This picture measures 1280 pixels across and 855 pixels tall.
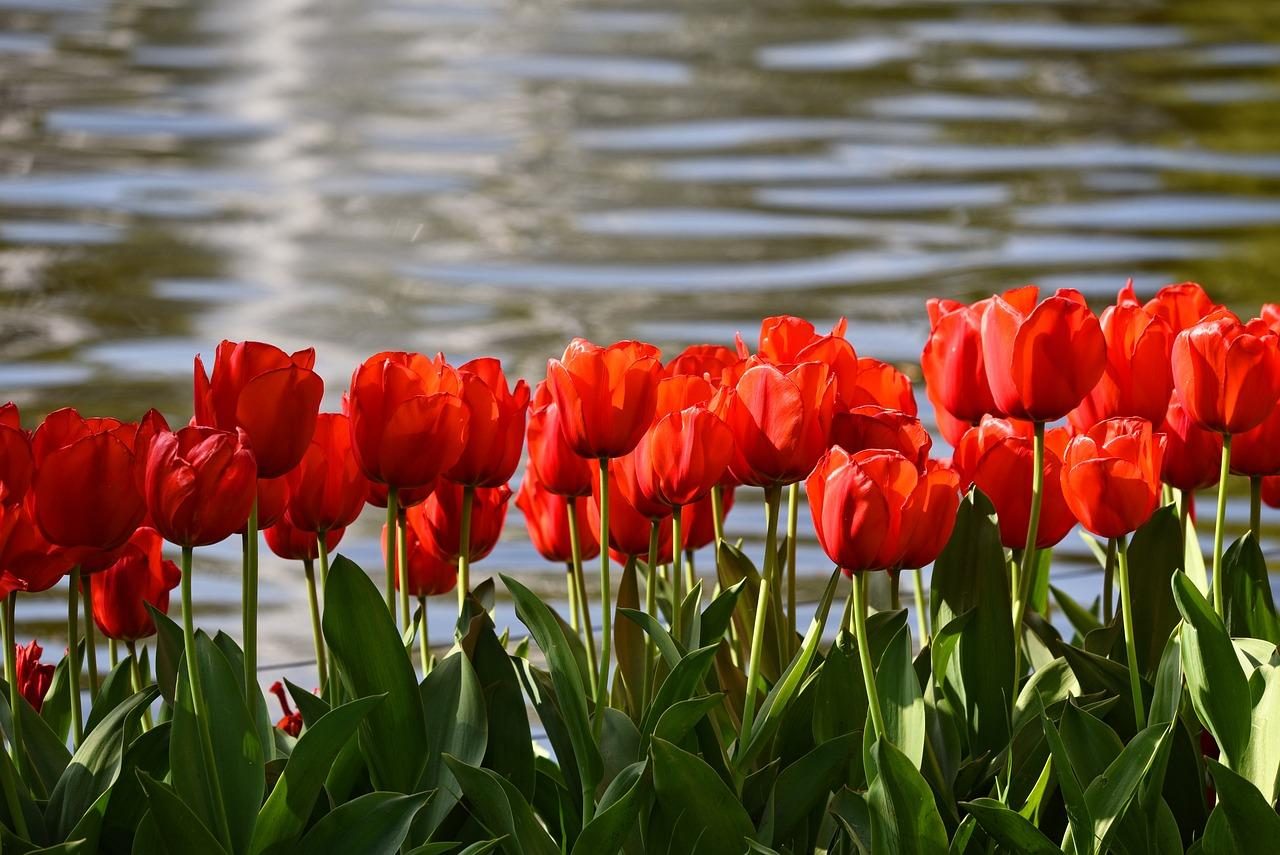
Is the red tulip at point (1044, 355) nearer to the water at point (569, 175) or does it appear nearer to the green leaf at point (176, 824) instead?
the green leaf at point (176, 824)

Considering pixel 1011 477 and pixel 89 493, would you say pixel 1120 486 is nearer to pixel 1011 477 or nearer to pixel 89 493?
pixel 1011 477

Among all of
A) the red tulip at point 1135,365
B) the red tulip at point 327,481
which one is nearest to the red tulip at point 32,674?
the red tulip at point 327,481

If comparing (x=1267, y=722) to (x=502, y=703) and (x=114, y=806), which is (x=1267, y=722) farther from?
(x=114, y=806)

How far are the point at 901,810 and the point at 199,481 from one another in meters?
0.26

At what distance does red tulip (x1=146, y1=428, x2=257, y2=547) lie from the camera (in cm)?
58

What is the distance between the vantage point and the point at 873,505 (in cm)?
61

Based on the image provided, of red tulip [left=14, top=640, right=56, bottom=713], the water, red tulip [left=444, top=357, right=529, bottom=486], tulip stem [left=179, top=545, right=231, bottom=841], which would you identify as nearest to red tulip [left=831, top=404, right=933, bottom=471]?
red tulip [left=444, top=357, right=529, bottom=486]

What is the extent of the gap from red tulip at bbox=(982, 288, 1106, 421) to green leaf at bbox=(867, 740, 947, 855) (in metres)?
0.16

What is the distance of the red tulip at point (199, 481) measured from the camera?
576 mm

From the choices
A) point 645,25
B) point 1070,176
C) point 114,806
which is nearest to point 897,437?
point 114,806

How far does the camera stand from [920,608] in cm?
78

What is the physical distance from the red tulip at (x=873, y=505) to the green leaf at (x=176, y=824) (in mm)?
230

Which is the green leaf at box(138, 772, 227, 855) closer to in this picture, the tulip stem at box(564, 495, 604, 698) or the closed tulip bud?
the tulip stem at box(564, 495, 604, 698)

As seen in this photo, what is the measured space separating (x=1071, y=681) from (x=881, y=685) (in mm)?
103
